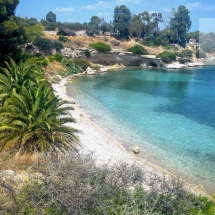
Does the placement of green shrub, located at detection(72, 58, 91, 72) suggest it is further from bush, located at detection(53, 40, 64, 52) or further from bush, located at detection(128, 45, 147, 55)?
bush, located at detection(128, 45, 147, 55)

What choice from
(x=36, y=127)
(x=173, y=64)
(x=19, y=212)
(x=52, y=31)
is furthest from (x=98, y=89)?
(x=52, y=31)

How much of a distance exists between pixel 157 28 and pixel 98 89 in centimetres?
6708

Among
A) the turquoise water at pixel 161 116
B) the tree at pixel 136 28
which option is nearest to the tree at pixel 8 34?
the turquoise water at pixel 161 116

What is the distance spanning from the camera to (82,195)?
7.31m

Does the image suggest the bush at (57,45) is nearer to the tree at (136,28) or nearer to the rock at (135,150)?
the tree at (136,28)

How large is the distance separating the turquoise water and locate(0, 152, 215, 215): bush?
20.8 ft

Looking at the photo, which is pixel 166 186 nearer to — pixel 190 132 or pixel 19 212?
pixel 19 212

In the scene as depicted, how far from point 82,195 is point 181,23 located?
10230cm

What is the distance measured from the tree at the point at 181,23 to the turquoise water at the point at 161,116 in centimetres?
5437

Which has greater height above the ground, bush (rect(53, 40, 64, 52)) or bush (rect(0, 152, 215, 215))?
bush (rect(53, 40, 64, 52))

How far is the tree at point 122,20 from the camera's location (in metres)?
81.8

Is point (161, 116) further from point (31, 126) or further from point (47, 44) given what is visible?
point (47, 44)

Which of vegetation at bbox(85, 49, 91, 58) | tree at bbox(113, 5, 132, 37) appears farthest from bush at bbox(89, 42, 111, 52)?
tree at bbox(113, 5, 132, 37)

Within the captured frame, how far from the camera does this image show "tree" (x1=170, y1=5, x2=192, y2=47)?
322ft
